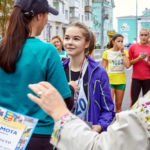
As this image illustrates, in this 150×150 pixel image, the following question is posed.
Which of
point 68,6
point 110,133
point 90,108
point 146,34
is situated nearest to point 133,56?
point 146,34

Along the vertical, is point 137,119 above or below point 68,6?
below

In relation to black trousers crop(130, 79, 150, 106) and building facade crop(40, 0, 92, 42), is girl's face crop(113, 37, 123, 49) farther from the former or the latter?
→ building facade crop(40, 0, 92, 42)

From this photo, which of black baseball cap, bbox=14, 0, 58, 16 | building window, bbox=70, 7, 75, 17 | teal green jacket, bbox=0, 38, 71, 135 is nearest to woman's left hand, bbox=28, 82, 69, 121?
teal green jacket, bbox=0, 38, 71, 135

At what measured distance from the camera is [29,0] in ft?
6.66

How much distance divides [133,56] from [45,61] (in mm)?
5103

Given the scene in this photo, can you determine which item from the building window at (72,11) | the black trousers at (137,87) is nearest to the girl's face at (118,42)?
the black trousers at (137,87)

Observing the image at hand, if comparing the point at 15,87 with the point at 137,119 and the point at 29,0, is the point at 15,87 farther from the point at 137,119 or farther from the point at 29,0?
the point at 137,119

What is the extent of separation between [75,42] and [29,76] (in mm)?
1378

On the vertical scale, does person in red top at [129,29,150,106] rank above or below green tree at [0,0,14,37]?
below

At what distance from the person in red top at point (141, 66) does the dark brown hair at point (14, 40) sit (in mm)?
4714

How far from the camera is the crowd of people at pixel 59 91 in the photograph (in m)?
1.25

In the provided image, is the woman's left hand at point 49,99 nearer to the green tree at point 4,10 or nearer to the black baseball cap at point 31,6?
the black baseball cap at point 31,6

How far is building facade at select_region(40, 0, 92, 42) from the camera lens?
38.2 meters

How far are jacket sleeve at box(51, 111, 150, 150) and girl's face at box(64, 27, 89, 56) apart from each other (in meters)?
1.92
